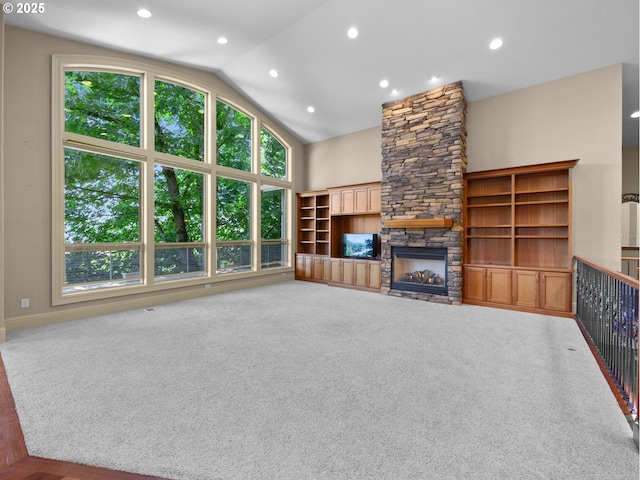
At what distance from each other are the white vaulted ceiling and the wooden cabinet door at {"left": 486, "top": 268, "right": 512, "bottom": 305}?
128 inches

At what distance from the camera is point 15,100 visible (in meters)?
4.02

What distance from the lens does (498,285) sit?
5199mm

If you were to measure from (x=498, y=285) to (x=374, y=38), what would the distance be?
4.58 meters

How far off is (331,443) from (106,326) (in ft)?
12.4

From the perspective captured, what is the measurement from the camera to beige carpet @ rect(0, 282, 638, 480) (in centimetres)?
163

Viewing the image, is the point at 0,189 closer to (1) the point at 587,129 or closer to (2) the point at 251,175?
(2) the point at 251,175

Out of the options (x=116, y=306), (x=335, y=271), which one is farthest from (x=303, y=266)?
(x=116, y=306)

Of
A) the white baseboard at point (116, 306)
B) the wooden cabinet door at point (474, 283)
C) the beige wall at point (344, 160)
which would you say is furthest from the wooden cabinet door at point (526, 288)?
the white baseboard at point (116, 306)

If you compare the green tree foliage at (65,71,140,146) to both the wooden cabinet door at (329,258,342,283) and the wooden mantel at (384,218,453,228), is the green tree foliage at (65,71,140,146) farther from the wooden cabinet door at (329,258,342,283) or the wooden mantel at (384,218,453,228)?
the wooden mantel at (384,218,453,228)

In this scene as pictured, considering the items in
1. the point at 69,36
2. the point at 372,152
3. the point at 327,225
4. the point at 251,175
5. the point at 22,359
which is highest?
the point at 69,36

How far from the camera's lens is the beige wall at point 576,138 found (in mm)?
4629

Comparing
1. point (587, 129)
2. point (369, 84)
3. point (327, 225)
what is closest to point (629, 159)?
point (587, 129)

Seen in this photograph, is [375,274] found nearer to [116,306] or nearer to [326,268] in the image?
[326,268]

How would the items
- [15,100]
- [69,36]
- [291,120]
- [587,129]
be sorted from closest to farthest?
[15,100] < [69,36] < [587,129] < [291,120]
